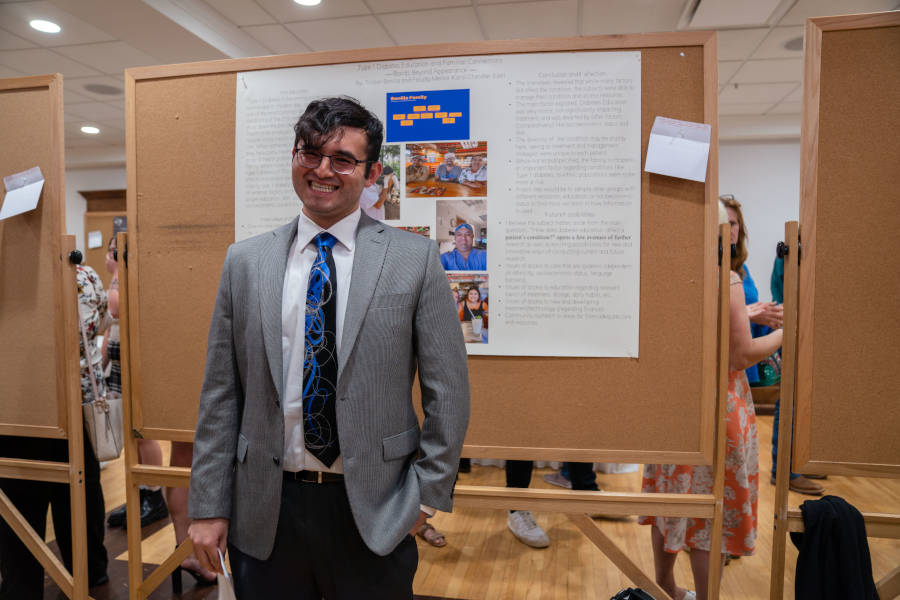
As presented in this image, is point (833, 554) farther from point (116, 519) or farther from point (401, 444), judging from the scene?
point (116, 519)

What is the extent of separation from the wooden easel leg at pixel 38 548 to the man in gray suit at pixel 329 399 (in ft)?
3.41

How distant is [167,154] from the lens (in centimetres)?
170

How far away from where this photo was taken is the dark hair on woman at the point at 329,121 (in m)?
1.11

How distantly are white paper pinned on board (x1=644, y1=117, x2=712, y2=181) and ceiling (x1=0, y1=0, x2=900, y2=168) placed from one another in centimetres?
259

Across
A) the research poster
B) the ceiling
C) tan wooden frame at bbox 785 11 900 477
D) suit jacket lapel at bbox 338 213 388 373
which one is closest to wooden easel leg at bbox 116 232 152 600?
the research poster

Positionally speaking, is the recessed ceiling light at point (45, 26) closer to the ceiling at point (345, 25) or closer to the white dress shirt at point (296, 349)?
the ceiling at point (345, 25)

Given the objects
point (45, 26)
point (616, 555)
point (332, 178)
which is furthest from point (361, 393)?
point (45, 26)

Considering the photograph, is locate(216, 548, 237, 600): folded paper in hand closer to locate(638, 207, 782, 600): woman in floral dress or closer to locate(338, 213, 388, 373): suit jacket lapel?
locate(338, 213, 388, 373): suit jacket lapel

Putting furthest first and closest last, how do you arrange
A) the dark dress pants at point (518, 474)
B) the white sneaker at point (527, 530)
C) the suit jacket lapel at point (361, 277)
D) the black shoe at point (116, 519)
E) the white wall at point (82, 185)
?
the white wall at point (82, 185)
the black shoe at point (116, 519)
the white sneaker at point (527, 530)
the dark dress pants at point (518, 474)
the suit jacket lapel at point (361, 277)

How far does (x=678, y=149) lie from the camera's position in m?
1.43

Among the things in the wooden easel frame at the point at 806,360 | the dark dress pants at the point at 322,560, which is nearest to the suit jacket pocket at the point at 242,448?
the dark dress pants at the point at 322,560

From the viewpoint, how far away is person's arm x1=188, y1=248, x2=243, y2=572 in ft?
3.73

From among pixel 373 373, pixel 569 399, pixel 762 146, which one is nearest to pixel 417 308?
pixel 373 373

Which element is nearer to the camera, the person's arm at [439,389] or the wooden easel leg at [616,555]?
the person's arm at [439,389]
